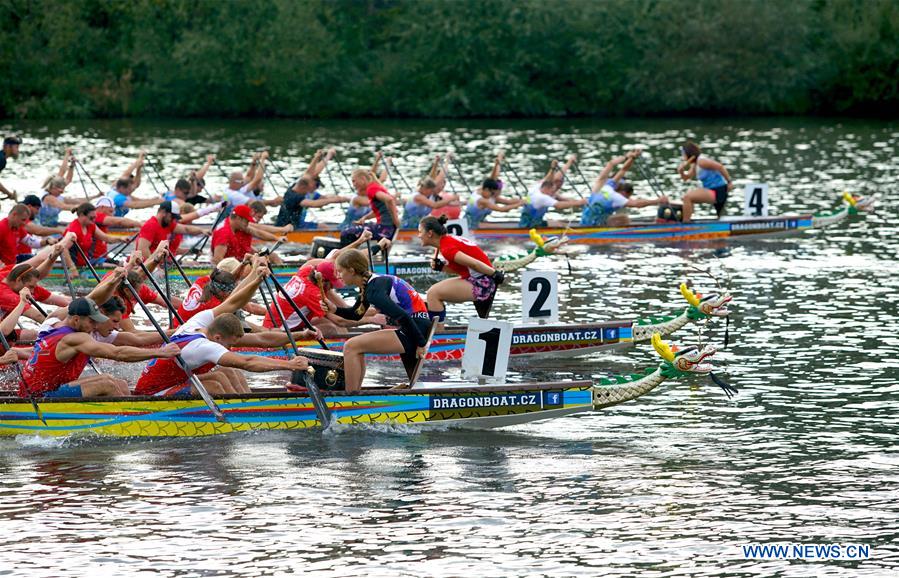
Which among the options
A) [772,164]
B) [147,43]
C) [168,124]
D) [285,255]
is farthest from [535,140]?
[285,255]

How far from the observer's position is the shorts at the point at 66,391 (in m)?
13.6

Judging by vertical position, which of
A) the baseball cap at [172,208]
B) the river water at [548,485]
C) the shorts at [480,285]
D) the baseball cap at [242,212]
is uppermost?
the baseball cap at [242,212]

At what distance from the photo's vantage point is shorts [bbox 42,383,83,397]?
13641 mm

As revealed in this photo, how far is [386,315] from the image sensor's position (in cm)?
1365

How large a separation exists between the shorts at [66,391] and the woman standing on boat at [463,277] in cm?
409

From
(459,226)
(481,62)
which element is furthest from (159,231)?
(481,62)

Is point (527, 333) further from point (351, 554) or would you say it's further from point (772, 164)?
point (772, 164)

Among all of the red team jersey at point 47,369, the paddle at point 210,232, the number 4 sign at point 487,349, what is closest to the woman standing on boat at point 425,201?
the paddle at point 210,232

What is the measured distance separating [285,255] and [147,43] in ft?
143

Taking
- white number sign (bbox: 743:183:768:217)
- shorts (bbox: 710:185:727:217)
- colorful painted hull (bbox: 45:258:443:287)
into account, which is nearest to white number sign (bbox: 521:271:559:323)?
colorful painted hull (bbox: 45:258:443:287)

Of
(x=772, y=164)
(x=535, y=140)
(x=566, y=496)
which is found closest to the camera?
(x=566, y=496)

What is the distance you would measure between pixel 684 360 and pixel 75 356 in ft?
18.3

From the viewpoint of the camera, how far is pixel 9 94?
64125 mm

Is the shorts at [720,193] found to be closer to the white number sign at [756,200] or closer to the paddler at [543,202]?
the white number sign at [756,200]
